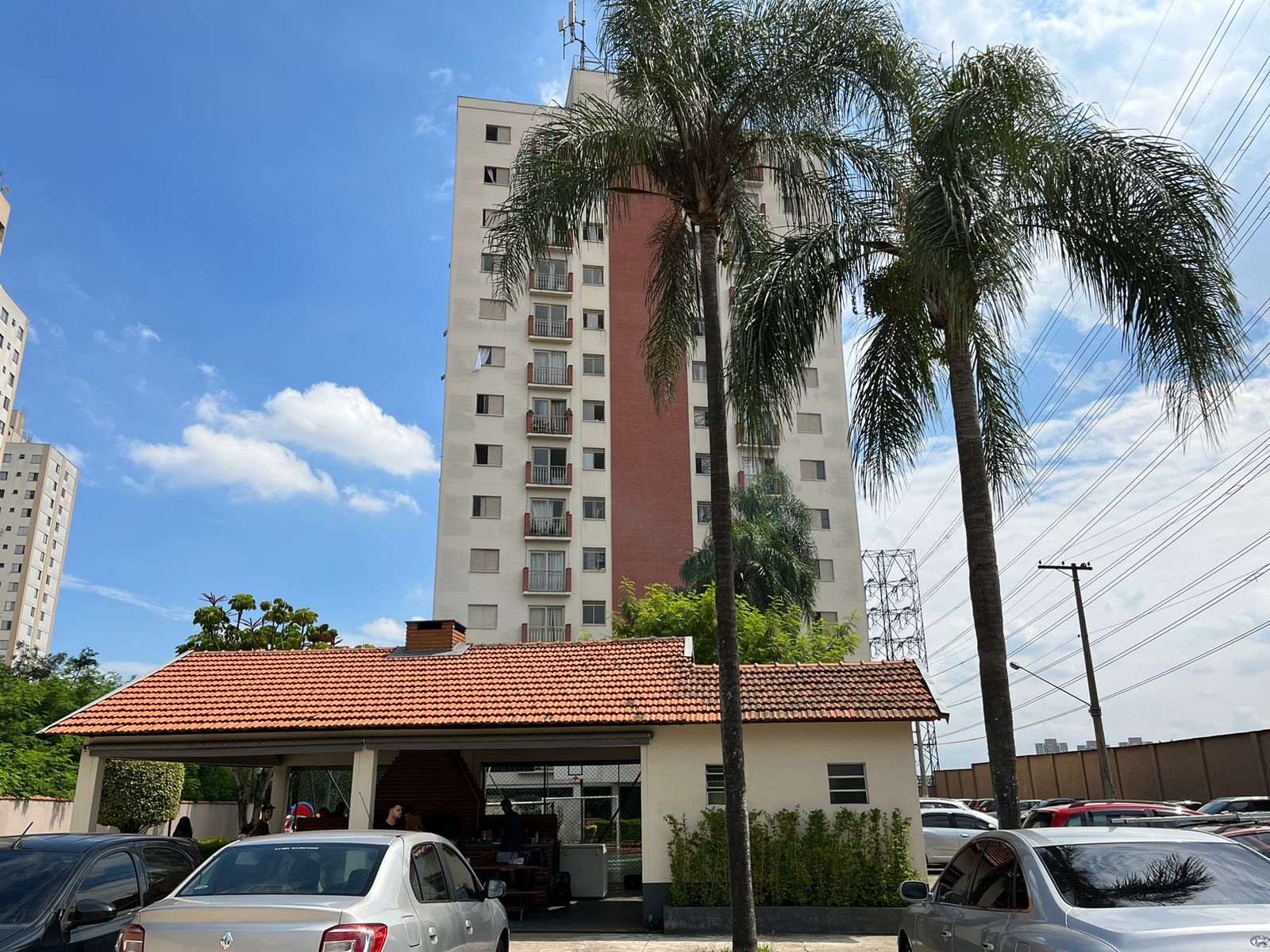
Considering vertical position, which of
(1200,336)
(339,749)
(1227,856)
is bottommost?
(1227,856)

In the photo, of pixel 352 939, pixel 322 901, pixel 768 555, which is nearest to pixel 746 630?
pixel 768 555

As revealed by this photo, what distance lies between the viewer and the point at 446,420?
46.9 metres

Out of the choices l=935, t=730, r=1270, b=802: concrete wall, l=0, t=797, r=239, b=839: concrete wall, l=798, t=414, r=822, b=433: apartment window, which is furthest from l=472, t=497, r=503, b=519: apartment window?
l=935, t=730, r=1270, b=802: concrete wall

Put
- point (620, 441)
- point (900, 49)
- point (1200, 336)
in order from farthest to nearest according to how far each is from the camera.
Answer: point (620, 441) < point (900, 49) < point (1200, 336)

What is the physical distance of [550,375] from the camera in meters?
48.7

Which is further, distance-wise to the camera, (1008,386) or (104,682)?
(104,682)

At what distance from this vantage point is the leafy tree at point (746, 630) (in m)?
32.5

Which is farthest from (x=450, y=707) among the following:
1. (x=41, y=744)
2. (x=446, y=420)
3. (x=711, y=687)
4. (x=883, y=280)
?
(x=446, y=420)

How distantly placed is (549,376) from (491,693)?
32375 millimetres

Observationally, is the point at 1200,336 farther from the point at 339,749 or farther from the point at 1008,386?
the point at 339,749

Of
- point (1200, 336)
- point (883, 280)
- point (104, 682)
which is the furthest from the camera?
point (104, 682)

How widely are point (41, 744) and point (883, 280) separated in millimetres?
27062

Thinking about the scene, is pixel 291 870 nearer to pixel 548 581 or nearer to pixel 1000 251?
pixel 1000 251

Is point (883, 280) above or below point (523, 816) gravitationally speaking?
above
